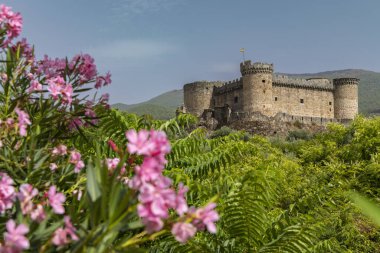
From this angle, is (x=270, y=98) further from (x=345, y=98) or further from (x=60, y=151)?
(x=60, y=151)

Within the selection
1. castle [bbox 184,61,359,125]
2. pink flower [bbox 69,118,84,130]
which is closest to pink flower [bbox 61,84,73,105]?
pink flower [bbox 69,118,84,130]

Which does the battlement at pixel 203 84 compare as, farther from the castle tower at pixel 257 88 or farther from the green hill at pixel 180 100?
the green hill at pixel 180 100

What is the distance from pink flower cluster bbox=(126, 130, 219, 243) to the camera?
4.87 ft

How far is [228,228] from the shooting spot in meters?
4.66

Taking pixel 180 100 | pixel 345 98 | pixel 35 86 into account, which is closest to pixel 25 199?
pixel 35 86

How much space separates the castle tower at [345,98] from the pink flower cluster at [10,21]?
57.0 m

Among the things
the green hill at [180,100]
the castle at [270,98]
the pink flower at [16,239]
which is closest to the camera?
the pink flower at [16,239]

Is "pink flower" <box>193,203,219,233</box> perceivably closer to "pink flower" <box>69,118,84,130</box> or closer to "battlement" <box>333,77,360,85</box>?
"pink flower" <box>69,118,84,130</box>

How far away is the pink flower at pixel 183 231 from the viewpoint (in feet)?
5.11

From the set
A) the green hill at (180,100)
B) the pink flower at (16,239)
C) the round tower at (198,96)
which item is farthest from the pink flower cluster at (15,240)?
the green hill at (180,100)

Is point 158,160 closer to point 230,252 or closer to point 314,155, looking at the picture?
point 230,252

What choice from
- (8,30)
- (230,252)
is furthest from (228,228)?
(8,30)

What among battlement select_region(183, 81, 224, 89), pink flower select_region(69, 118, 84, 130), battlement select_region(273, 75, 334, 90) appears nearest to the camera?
pink flower select_region(69, 118, 84, 130)

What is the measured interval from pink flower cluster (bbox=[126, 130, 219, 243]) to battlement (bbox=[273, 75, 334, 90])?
52702 millimetres
